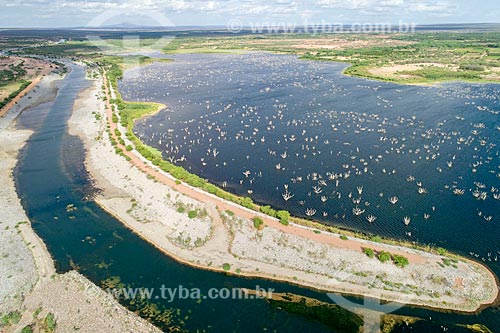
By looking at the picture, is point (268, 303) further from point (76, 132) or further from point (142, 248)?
point (76, 132)

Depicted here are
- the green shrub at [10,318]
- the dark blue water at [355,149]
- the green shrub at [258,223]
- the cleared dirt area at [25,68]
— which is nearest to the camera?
the green shrub at [10,318]

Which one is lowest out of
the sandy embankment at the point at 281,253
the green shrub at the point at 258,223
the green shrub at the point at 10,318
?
the green shrub at the point at 10,318

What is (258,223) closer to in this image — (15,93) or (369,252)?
(369,252)

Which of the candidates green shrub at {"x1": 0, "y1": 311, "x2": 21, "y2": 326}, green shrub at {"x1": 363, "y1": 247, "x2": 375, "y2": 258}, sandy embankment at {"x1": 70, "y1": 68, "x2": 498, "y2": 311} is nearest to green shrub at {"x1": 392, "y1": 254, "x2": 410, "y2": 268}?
sandy embankment at {"x1": 70, "y1": 68, "x2": 498, "y2": 311}

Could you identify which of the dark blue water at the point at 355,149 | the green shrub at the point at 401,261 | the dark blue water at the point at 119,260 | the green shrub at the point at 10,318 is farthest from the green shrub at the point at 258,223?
the green shrub at the point at 10,318

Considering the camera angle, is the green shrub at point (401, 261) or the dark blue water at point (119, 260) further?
the green shrub at point (401, 261)

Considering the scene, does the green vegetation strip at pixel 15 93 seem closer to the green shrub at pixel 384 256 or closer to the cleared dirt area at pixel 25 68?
the cleared dirt area at pixel 25 68

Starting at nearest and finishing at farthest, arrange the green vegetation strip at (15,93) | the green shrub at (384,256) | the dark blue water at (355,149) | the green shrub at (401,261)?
the green shrub at (401,261) < the green shrub at (384,256) < the dark blue water at (355,149) < the green vegetation strip at (15,93)
